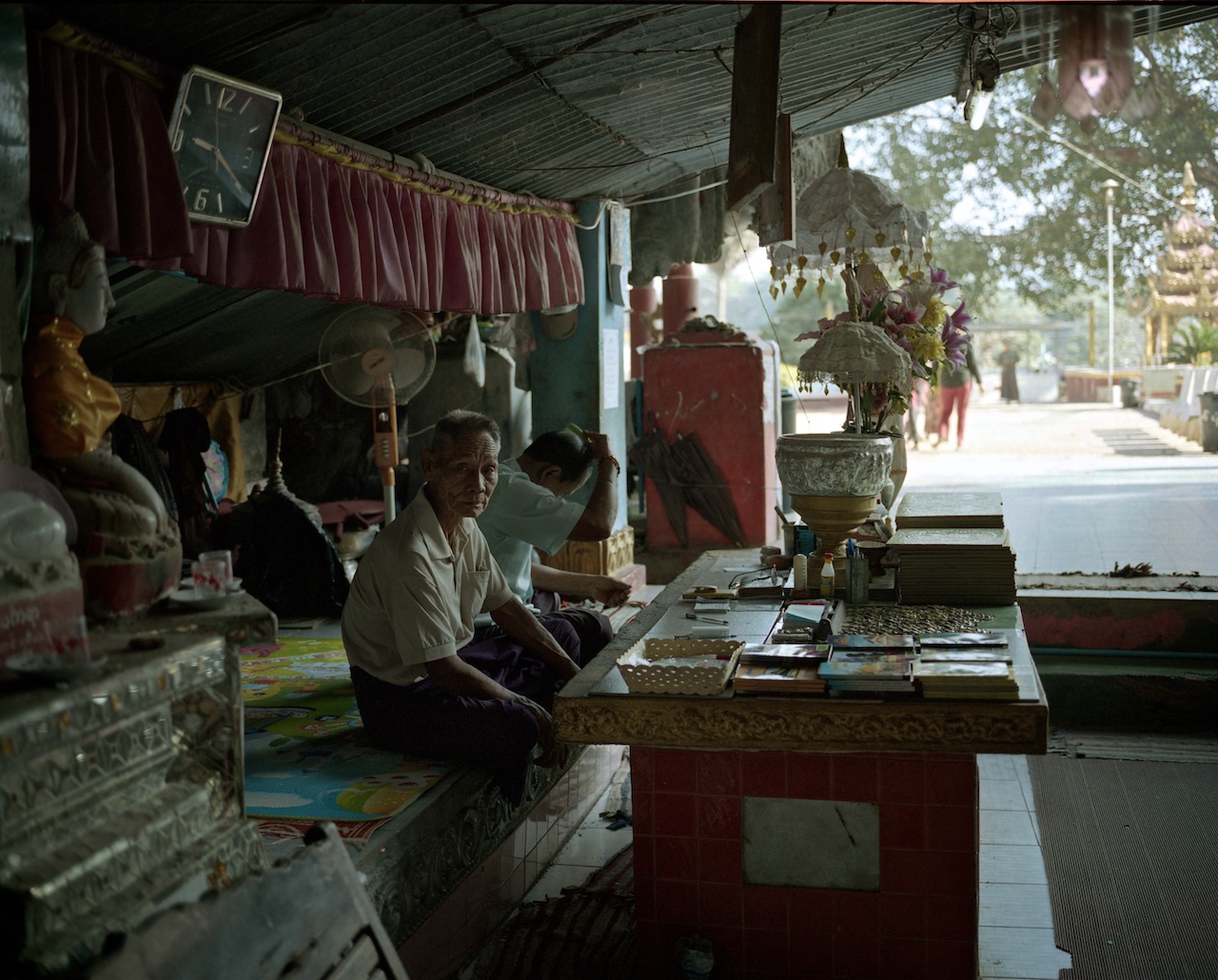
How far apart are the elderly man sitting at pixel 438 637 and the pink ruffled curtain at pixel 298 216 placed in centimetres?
111

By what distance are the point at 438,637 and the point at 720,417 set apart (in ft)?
21.5

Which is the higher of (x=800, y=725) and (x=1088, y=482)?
(x=800, y=725)

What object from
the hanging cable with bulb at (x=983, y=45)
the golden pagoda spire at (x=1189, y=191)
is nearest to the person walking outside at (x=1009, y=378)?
the golden pagoda spire at (x=1189, y=191)

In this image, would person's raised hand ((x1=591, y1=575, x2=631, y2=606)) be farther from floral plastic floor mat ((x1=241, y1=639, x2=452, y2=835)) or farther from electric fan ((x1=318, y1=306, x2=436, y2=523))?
electric fan ((x1=318, y1=306, x2=436, y2=523))

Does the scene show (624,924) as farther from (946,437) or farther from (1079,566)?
(946,437)

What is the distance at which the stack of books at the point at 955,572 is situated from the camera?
399 cm

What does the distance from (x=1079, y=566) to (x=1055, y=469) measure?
23.0ft

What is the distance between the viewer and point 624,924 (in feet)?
12.2

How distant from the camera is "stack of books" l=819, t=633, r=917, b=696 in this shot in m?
2.99

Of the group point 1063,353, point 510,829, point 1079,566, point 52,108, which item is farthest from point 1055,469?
point 1063,353

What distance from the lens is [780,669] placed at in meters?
3.19

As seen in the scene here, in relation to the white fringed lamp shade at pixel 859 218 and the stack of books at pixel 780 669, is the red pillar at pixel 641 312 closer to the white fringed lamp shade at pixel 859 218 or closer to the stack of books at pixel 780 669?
the white fringed lamp shade at pixel 859 218

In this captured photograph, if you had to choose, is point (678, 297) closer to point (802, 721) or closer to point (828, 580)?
point (828, 580)

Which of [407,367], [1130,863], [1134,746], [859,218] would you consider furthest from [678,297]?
[1130,863]
